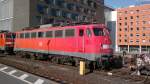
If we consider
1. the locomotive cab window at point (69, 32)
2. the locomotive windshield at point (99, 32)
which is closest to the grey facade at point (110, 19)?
the locomotive cab window at point (69, 32)

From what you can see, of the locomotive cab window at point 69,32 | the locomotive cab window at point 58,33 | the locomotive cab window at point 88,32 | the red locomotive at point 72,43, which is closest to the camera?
the red locomotive at point 72,43

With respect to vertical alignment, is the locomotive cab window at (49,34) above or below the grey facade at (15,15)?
below

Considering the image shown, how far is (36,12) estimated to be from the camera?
78.8 meters

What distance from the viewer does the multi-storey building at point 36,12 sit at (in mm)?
77562

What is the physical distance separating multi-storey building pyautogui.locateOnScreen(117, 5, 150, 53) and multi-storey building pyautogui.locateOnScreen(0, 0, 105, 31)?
1975 cm

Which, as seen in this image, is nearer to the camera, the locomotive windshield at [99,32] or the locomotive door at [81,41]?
the locomotive windshield at [99,32]

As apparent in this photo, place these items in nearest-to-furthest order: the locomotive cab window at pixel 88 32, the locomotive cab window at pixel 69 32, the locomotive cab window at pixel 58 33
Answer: the locomotive cab window at pixel 88 32
the locomotive cab window at pixel 69 32
the locomotive cab window at pixel 58 33

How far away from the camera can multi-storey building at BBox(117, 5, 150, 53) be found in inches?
4136

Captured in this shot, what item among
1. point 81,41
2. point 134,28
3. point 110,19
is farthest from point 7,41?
point 110,19

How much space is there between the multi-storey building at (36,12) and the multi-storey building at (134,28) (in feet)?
64.8

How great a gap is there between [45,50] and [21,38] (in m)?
8.00

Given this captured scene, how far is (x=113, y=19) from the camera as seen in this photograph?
122m

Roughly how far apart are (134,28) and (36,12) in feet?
147

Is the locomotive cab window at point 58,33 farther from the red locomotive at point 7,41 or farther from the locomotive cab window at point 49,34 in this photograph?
the red locomotive at point 7,41
